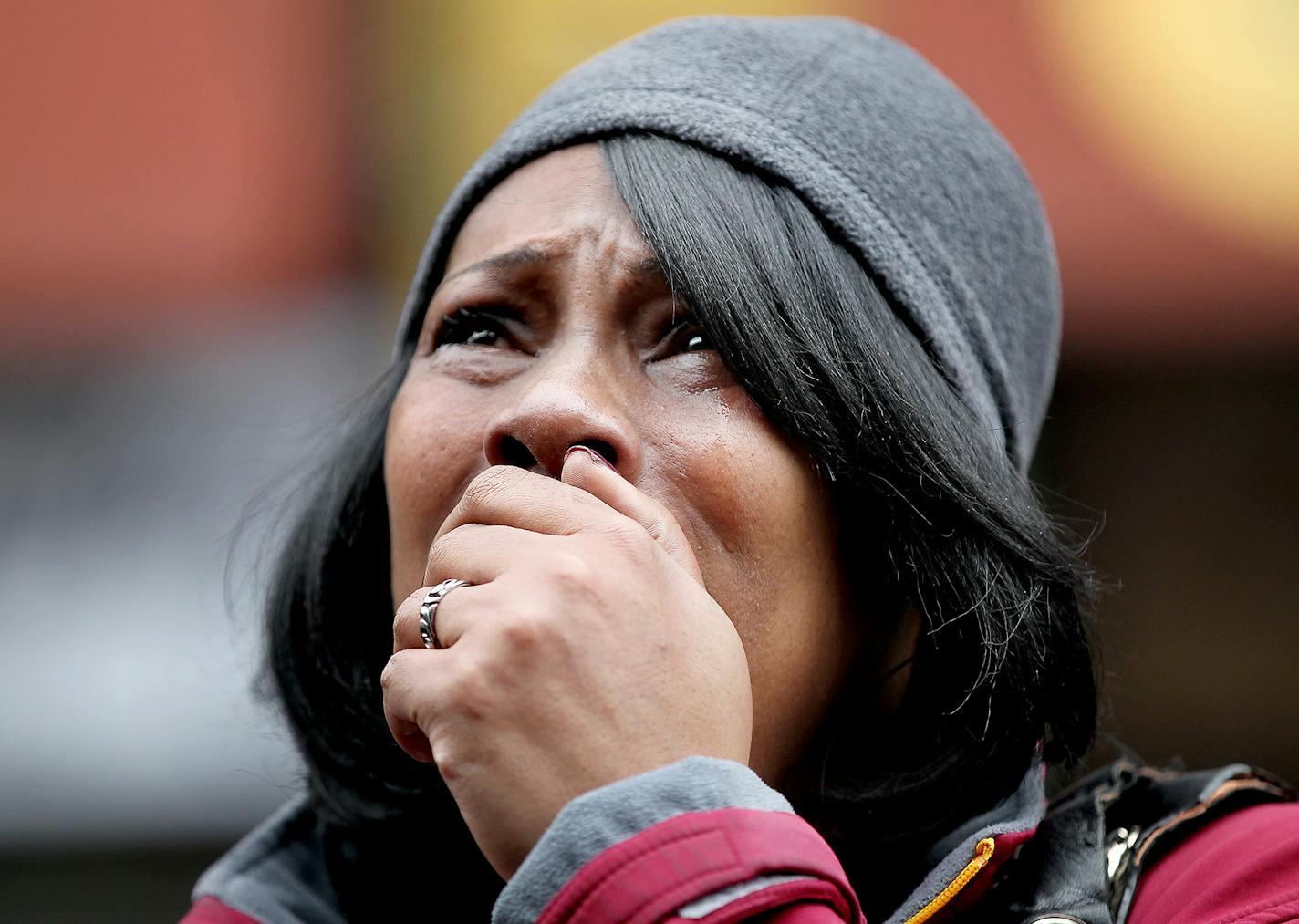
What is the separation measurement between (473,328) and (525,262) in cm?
15

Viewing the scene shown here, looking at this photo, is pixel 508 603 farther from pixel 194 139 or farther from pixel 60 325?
pixel 194 139

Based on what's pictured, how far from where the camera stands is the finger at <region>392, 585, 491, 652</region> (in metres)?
1.42

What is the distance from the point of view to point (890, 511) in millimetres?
1838

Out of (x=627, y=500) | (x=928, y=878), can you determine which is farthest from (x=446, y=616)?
(x=928, y=878)

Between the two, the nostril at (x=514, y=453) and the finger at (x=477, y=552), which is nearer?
the finger at (x=477, y=552)

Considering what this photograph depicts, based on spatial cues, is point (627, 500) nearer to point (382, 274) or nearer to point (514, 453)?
point (514, 453)

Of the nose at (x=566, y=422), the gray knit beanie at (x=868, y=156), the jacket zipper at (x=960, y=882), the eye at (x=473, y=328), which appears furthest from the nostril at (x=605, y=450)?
the jacket zipper at (x=960, y=882)

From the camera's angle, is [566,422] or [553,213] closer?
[566,422]

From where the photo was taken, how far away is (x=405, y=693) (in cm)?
144

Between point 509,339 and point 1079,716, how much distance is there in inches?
37.7

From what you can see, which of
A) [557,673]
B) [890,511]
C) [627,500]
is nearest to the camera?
[557,673]

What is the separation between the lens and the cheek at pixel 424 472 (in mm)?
1880

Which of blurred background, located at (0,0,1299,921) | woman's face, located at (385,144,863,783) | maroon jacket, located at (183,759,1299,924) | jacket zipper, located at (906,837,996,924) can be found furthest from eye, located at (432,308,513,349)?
blurred background, located at (0,0,1299,921)

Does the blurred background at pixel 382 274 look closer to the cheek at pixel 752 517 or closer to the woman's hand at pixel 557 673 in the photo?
the cheek at pixel 752 517
